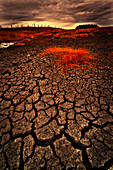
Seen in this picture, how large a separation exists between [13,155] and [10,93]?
1.32 m

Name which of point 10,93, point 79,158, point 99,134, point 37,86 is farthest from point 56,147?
point 10,93

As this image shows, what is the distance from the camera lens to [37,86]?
2.15 meters

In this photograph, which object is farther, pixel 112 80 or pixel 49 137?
pixel 112 80

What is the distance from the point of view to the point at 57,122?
1354 mm

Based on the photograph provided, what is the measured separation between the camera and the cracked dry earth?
1004 millimetres

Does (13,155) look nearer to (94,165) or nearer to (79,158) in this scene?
(79,158)

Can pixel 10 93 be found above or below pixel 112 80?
below

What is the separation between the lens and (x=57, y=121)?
4.49ft

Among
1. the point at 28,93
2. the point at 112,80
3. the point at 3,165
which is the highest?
the point at 112,80

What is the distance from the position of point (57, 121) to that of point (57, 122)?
0.02 m

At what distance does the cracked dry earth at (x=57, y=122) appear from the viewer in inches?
39.5

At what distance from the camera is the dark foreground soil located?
3.29 ft

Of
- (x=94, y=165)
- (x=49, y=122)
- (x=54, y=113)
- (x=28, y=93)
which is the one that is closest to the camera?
(x=94, y=165)

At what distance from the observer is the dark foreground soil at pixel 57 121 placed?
1.00m
